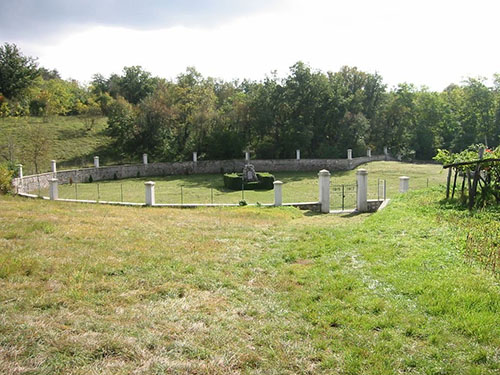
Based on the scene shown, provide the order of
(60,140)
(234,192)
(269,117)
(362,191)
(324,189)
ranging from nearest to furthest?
1. (362,191)
2. (324,189)
3. (234,192)
4. (269,117)
5. (60,140)

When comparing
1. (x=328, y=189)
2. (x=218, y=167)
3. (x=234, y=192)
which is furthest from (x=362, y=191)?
(x=218, y=167)

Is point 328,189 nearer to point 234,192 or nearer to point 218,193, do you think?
point 234,192

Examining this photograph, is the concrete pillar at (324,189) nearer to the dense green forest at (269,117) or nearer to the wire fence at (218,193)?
the wire fence at (218,193)

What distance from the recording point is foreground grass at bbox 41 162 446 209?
62.1ft

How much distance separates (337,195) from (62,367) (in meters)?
16.5

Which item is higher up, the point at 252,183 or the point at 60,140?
the point at 60,140

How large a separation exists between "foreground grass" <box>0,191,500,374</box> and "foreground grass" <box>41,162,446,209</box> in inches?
376

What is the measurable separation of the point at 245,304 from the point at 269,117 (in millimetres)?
29772

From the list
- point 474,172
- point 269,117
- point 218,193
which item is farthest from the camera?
point 269,117

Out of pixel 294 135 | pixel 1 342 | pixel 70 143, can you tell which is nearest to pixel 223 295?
pixel 1 342

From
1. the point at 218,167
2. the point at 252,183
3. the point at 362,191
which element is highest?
the point at 218,167

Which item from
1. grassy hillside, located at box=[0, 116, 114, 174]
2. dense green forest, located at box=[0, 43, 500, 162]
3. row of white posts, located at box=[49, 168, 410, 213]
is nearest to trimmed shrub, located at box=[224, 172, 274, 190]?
row of white posts, located at box=[49, 168, 410, 213]

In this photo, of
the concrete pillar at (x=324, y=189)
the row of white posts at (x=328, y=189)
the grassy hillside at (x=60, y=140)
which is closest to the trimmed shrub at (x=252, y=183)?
the row of white posts at (x=328, y=189)

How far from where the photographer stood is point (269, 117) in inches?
1324
